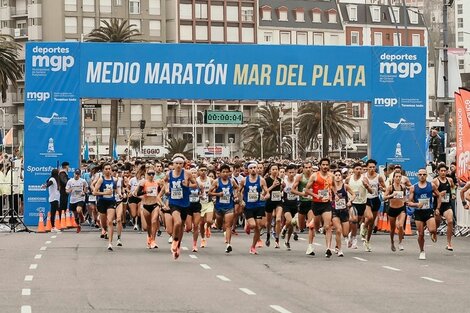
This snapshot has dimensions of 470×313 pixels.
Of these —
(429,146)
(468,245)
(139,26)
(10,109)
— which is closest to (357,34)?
(139,26)

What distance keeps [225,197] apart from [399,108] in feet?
41.4

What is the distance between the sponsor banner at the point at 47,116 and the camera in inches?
1442

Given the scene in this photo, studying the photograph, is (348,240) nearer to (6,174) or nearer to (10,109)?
(6,174)

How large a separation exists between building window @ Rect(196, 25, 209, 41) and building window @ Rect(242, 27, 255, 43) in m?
4.46

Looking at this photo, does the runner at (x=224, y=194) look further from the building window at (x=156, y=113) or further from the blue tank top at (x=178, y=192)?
the building window at (x=156, y=113)

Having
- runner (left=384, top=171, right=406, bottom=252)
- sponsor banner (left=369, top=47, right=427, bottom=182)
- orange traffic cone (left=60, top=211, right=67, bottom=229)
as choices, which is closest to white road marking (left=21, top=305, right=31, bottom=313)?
runner (left=384, top=171, right=406, bottom=252)

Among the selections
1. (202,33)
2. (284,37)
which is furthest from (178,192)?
(284,37)

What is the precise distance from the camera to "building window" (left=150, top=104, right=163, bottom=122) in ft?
436

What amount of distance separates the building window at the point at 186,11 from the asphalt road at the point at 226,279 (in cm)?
10797

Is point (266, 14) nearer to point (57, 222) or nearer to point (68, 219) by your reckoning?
point (68, 219)

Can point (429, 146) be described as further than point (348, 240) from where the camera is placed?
Yes

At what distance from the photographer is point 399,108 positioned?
124 feet

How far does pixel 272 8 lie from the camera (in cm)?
14662

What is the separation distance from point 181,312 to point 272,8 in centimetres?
13363
